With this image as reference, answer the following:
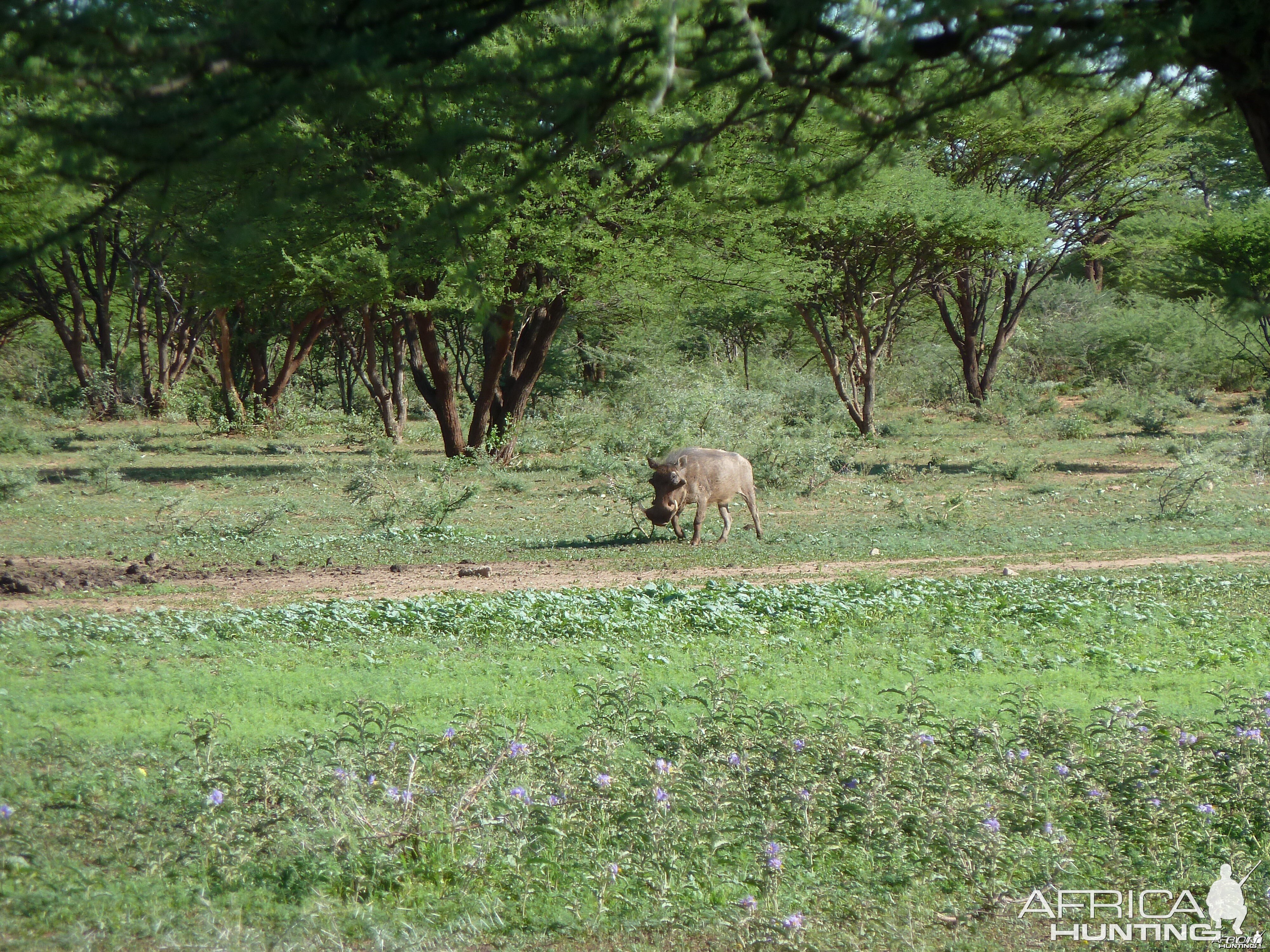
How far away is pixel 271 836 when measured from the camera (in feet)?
16.5

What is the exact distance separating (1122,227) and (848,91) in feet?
113

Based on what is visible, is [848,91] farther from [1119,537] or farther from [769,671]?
[1119,537]

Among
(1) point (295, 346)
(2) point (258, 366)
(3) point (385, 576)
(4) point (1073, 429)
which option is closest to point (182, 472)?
(1) point (295, 346)

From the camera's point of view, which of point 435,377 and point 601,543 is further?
point 435,377

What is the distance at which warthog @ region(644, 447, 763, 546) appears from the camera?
1564 cm

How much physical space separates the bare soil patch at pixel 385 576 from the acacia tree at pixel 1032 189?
15.2 m

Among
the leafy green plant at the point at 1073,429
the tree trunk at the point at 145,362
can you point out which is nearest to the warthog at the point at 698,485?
the leafy green plant at the point at 1073,429

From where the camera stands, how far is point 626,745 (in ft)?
21.2

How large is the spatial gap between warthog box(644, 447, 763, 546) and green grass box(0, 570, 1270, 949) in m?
6.32

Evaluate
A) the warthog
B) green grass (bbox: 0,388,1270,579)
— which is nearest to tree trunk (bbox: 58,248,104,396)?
green grass (bbox: 0,388,1270,579)

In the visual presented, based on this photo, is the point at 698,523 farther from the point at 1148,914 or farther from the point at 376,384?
the point at 376,384

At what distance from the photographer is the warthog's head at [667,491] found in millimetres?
15570

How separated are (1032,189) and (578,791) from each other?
32.1 m

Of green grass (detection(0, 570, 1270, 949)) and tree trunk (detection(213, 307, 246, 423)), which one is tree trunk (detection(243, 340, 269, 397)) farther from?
green grass (detection(0, 570, 1270, 949))
